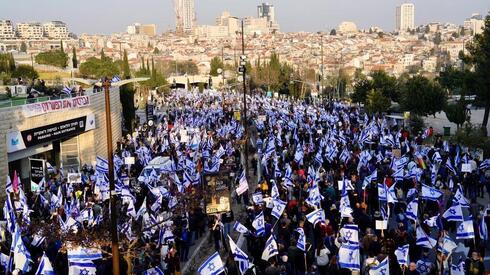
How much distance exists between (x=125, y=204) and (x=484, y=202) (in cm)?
1152

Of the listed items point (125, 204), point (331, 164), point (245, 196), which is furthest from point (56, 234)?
point (331, 164)

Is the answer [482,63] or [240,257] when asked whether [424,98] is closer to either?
[482,63]

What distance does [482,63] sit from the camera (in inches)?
1421

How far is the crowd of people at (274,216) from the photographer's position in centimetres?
1212

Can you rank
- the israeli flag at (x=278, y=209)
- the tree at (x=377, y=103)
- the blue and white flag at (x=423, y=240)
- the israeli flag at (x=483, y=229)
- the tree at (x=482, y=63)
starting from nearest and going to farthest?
1. the blue and white flag at (x=423, y=240)
2. the israeli flag at (x=483, y=229)
3. the israeli flag at (x=278, y=209)
4. the tree at (x=482, y=63)
5. the tree at (x=377, y=103)

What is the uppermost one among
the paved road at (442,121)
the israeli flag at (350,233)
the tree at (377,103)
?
the israeli flag at (350,233)

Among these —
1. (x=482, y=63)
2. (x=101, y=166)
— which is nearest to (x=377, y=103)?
(x=482, y=63)

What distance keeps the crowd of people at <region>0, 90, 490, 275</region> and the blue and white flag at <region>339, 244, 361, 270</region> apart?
0.09 feet

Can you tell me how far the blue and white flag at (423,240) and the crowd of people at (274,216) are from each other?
0.03 m

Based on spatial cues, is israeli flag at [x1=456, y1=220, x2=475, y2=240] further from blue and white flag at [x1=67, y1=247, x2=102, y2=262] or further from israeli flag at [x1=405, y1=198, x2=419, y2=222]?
blue and white flag at [x1=67, y1=247, x2=102, y2=262]

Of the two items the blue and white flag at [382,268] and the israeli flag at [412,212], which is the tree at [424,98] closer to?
the israeli flag at [412,212]

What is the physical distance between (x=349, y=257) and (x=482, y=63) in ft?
91.4

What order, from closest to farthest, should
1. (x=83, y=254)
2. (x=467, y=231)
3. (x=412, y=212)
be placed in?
1. (x=83, y=254)
2. (x=467, y=231)
3. (x=412, y=212)

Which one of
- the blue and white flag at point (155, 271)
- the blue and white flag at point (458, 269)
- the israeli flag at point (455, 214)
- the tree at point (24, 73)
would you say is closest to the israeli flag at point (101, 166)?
the blue and white flag at point (155, 271)
